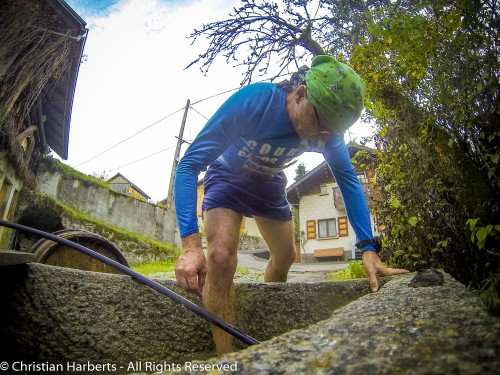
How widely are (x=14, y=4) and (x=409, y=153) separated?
6148mm

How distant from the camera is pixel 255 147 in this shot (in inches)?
77.4

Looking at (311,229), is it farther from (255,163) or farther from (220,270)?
(220,270)

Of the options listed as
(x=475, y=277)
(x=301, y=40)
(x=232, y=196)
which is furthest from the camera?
(x=301, y=40)

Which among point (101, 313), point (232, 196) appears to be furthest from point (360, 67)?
point (101, 313)

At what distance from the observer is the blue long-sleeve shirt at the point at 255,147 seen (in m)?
1.58

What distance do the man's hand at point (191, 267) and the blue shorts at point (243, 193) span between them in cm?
54

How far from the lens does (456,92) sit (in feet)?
5.32

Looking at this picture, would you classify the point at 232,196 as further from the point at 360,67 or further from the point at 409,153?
the point at 360,67

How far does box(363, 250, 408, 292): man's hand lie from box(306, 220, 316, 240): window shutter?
18859 millimetres

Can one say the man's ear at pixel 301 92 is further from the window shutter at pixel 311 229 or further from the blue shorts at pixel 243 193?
the window shutter at pixel 311 229

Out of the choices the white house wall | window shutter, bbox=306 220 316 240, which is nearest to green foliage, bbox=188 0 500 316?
the white house wall

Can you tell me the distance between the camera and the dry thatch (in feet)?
16.1

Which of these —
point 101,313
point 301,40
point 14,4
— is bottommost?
point 101,313

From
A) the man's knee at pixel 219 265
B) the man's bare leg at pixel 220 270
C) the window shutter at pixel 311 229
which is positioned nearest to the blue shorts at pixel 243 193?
the man's bare leg at pixel 220 270
